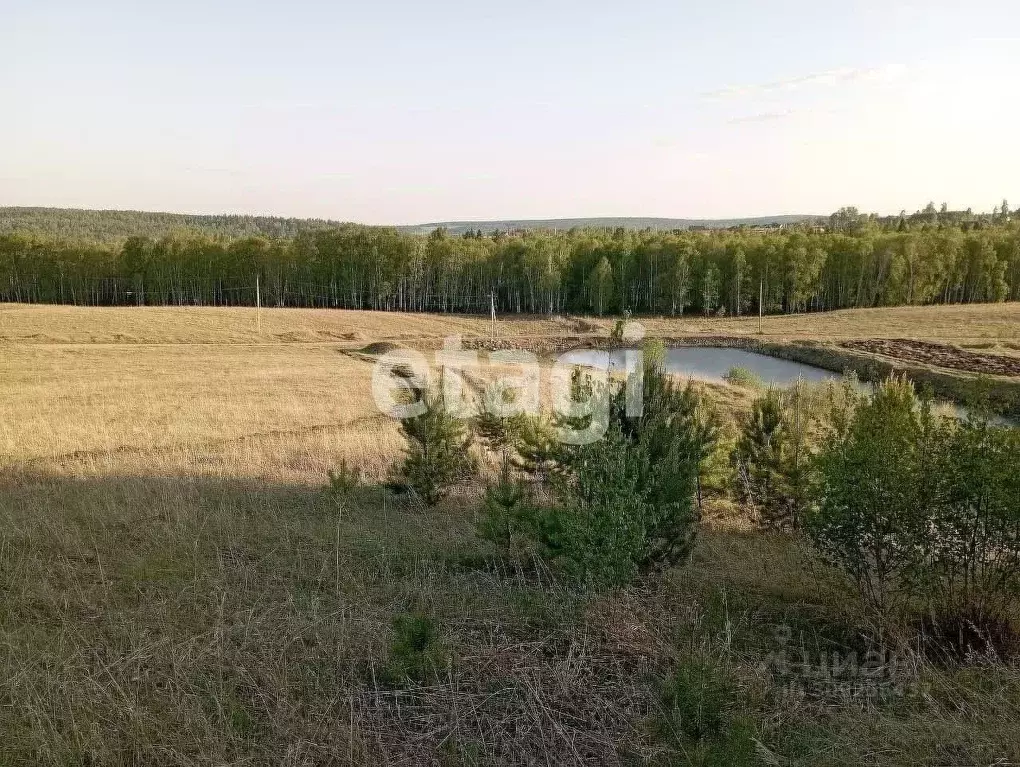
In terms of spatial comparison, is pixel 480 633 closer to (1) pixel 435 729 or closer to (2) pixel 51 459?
(1) pixel 435 729

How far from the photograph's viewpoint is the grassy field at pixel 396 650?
4273 mm

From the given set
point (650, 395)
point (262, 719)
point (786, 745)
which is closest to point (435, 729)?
point (262, 719)

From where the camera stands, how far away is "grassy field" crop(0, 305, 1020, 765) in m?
4.27

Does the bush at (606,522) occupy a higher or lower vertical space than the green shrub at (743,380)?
higher

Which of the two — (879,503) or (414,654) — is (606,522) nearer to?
(414,654)

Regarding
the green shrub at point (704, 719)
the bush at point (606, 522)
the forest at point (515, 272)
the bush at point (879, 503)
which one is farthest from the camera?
the forest at point (515, 272)

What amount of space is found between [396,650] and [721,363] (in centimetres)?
4777

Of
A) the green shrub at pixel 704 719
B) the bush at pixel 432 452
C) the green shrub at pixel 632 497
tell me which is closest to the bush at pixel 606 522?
the green shrub at pixel 632 497

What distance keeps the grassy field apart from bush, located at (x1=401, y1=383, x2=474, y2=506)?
14.4 inches

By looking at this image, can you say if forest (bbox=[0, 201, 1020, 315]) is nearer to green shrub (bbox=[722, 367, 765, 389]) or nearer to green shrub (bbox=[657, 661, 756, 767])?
green shrub (bbox=[722, 367, 765, 389])

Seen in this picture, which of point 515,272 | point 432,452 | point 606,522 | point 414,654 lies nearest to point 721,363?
point 515,272

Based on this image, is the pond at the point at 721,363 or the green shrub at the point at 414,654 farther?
the pond at the point at 721,363

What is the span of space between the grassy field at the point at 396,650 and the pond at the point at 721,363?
33717mm

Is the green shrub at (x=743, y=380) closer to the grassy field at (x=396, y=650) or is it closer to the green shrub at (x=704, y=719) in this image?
the grassy field at (x=396, y=650)
